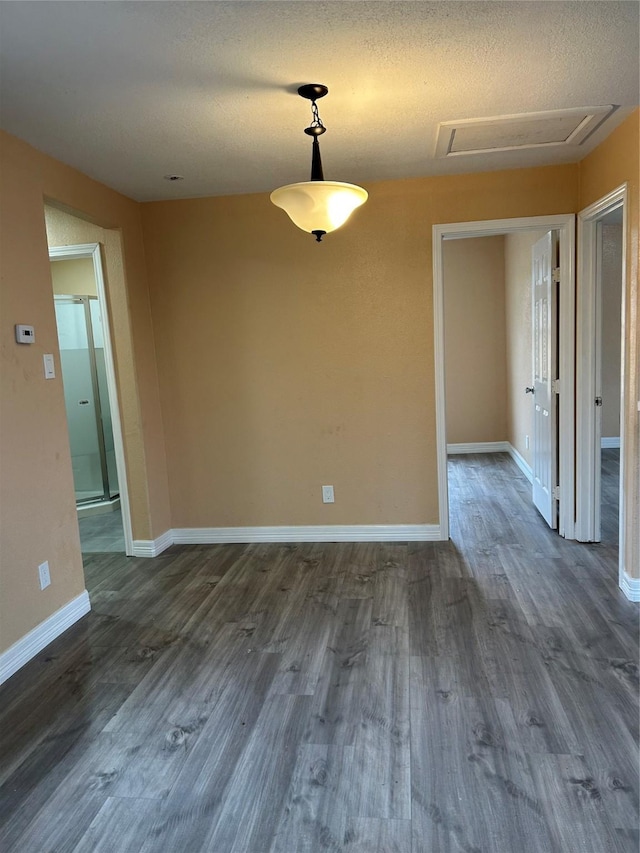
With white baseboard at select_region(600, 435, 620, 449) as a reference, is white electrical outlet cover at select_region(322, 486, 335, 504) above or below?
above

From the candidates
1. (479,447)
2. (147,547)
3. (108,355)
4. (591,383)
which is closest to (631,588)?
(591,383)

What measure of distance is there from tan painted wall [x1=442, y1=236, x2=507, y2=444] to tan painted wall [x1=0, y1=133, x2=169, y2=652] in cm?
438

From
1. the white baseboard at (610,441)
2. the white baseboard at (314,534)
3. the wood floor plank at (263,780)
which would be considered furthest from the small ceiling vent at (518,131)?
the white baseboard at (610,441)

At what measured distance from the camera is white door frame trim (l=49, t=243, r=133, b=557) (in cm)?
367

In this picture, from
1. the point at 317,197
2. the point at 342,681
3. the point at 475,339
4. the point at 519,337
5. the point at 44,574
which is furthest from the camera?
the point at 475,339

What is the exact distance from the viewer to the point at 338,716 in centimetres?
207

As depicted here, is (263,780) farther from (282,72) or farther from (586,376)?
(586,376)

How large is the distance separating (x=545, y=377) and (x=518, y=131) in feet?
5.56

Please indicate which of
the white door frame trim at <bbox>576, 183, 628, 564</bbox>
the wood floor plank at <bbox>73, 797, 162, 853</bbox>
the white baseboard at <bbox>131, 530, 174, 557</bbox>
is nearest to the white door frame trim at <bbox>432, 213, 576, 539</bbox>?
the white door frame trim at <bbox>576, 183, 628, 564</bbox>

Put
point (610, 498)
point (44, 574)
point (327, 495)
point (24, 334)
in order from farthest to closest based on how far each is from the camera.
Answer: point (610, 498)
point (327, 495)
point (44, 574)
point (24, 334)

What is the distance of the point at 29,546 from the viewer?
2615 mm

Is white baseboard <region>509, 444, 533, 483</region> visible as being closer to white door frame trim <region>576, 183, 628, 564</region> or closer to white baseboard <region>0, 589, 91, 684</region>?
white door frame trim <region>576, 183, 628, 564</region>

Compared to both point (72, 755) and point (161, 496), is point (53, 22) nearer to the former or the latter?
point (72, 755)

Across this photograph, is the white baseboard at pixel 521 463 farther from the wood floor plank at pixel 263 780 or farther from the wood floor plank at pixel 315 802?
the wood floor plank at pixel 315 802
